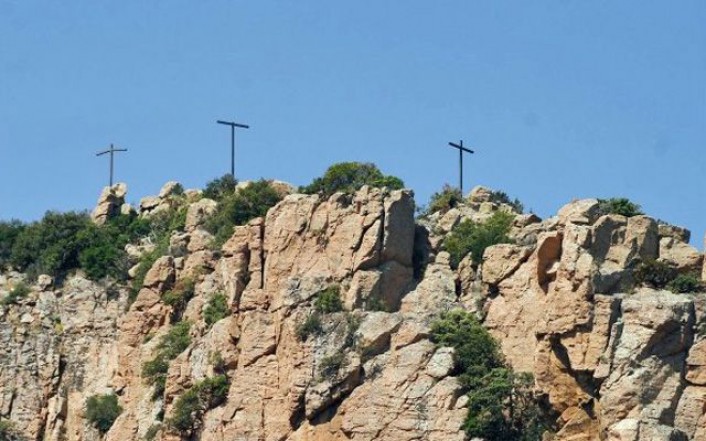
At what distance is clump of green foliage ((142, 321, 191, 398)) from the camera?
346 feet

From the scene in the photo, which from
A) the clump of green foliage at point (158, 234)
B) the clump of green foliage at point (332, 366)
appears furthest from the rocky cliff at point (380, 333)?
the clump of green foliage at point (158, 234)

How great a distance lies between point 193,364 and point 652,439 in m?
21.0

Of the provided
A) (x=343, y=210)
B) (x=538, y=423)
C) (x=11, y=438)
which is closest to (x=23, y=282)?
(x=11, y=438)

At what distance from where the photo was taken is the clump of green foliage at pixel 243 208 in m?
110

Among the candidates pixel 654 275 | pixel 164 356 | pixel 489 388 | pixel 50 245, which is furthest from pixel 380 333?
pixel 50 245

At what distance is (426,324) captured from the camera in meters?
98.6

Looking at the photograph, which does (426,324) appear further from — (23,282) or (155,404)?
(23,282)

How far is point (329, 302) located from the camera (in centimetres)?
9988

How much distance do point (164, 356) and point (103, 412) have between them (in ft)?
13.0

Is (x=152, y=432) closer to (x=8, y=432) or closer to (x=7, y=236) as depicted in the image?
(x=8, y=432)

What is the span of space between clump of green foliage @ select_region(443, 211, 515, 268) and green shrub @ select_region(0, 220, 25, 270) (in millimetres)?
24209

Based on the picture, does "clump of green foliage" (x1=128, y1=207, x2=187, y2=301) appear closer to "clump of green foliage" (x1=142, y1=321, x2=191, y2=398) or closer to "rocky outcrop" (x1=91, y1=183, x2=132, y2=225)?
"rocky outcrop" (x1=91, y1=183, x2=132, y2=225)

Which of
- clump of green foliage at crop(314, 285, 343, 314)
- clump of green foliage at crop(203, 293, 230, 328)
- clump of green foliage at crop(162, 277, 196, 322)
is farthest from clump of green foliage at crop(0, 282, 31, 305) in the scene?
clump of green foliage at crop(314, 285, 343, 314)

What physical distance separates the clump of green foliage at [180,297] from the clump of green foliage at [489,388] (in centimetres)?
1402
